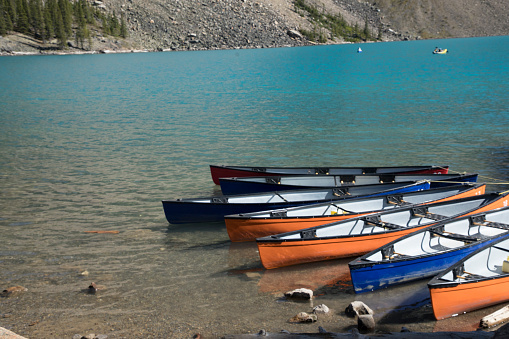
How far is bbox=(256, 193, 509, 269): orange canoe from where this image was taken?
41.9 ft

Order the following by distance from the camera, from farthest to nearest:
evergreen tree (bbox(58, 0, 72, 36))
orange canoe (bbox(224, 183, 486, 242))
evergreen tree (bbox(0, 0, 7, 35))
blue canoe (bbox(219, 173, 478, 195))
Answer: evergreen tree (bbox(58, 0, 72, 36)) < evergreen tree (bbox(0, 0, 7, 35)) < blue canoe (bbox(219, 173, 478, 195)) < orange canoe (bbox(224, 183, 486, 242))

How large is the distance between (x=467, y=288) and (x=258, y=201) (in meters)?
8.63

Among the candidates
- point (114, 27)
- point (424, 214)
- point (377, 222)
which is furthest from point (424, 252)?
point (114, 27)

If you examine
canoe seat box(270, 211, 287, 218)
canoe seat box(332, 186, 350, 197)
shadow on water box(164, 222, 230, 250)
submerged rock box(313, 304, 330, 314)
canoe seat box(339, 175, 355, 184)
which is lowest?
submerged rock box(313, 304, 330, 314)

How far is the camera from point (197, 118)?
41625mm

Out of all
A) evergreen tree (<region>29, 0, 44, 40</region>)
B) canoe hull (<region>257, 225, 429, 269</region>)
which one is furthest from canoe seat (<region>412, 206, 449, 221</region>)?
evergreen tree (<region>29, 0, 44, 40</region>)

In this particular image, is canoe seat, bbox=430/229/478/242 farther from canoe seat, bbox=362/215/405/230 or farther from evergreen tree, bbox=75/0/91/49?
Answer: evergreen tree, bbox=75/0/91/49

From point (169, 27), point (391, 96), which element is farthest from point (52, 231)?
point (169, 27)

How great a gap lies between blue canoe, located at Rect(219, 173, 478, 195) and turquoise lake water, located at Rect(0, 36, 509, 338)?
232cm

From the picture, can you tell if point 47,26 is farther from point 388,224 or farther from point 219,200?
point 388,224

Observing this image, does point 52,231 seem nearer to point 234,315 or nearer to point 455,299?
point 234,315

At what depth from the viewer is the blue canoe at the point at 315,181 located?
1820 centimetres

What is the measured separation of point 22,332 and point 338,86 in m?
59.8

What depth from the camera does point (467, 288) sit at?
9875 millimetres
